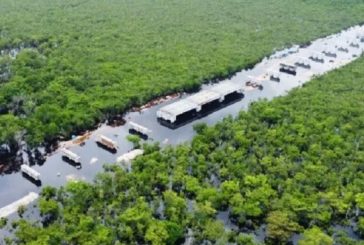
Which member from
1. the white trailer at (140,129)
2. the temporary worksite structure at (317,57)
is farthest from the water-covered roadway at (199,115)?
the white trailer at (140,129)

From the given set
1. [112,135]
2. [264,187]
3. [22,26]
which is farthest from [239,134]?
[22,26]

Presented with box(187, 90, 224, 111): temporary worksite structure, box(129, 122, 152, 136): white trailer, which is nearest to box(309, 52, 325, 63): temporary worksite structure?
box(187, 90, 224, 111): temporary worksite structure

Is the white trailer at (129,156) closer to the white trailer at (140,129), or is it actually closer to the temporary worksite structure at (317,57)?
the white trailer at (140,129)

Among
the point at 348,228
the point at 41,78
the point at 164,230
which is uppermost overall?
the point at 41,78

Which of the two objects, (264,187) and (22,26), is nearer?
(264,187)

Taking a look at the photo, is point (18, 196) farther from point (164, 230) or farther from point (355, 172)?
point (355, 172)

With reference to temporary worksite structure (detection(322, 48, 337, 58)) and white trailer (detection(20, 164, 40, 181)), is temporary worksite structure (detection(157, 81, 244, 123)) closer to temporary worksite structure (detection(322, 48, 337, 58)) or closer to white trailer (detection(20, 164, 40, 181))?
white trailer (detection(20, 164, 40, 181))
